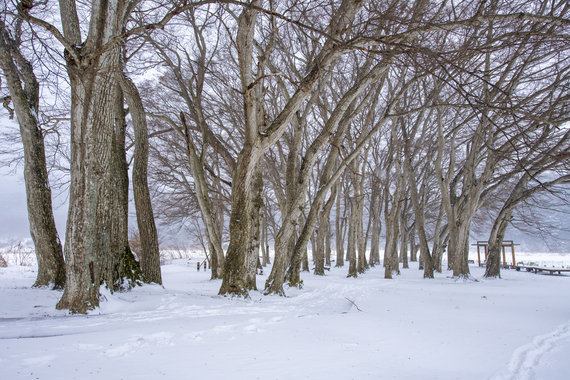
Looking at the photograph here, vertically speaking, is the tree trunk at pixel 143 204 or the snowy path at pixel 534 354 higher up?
the tree trunk at pixel 143 204

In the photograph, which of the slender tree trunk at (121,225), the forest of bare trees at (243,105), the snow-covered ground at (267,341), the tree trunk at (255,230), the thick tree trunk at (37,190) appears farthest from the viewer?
the tree trunk at (255,230)

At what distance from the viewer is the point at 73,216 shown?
439cm

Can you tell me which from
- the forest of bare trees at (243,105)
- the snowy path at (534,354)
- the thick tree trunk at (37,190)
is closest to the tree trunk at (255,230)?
the forest of bare trees at (243,105)

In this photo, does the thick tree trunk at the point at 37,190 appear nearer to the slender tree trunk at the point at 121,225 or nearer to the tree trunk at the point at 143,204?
the slender tree trunk at the point at 121,225

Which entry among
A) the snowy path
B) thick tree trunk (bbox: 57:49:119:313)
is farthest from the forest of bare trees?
the snowy path

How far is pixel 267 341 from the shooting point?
3.65 meters

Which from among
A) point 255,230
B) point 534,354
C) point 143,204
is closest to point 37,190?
point 143,204

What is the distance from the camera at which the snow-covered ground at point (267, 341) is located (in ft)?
9.00

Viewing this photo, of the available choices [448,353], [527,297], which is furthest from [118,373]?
[527,297]

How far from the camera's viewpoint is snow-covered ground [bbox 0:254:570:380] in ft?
9.00

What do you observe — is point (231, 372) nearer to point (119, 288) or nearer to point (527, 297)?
point (119, 288)

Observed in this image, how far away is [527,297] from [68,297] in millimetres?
9460

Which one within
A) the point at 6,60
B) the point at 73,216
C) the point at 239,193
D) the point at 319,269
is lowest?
the point at 319,269

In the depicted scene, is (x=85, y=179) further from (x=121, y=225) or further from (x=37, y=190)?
(x=37, y=190)
